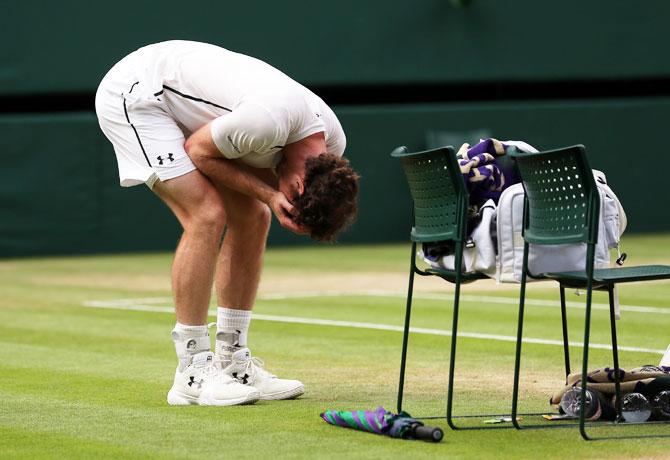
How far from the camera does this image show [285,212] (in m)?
6.91

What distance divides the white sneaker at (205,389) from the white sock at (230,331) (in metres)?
0.32

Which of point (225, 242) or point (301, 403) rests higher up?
point (225, 242)

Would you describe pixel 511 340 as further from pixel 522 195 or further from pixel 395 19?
pixel 395 19

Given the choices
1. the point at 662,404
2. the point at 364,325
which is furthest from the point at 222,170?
the point at 364,325

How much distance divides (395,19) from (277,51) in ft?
6.64

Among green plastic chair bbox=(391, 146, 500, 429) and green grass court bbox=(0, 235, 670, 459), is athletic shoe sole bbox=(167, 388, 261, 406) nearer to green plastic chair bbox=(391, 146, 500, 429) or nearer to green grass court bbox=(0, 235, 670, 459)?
green grass court bbox=(0, 235, 670, 459)

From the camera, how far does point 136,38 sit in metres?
20.7

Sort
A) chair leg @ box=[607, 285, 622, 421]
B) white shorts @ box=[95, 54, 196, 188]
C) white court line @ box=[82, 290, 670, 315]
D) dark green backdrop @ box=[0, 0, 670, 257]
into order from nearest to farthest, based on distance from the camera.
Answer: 1. chair leg @ box=[607, 285, 622, 421]
2. white shorts @ box=[95, 54, 196, 188]
3. white court line @ box=[82, 290, 670, 315]
4. dark green backdrop @ box=[0, 0, 670, 257]

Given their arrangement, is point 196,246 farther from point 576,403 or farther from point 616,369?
point 616,369

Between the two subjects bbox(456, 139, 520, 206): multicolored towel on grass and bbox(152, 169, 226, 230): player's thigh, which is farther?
bbox(152, 169, 226, 230): player's thigh

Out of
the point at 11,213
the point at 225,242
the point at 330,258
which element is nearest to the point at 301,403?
the point at 225,242

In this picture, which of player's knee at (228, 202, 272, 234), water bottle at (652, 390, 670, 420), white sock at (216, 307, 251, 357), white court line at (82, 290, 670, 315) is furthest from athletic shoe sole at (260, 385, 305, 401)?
white court line at (82, 290, 670, 315)

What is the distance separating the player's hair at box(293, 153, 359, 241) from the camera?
680 centimetres

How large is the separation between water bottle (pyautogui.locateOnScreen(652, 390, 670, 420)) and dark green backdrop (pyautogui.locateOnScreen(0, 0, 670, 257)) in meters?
14.9
